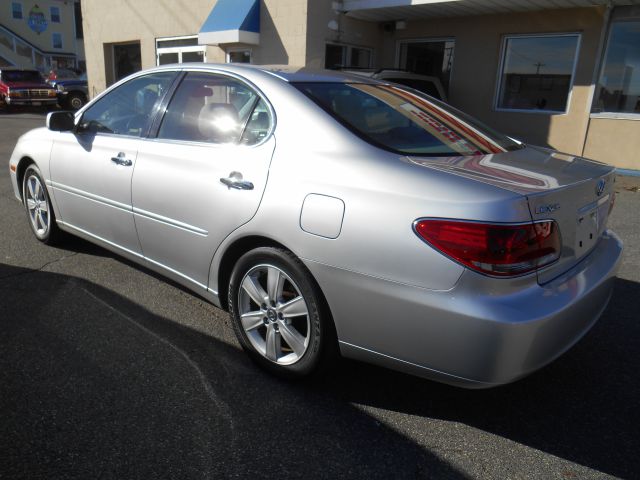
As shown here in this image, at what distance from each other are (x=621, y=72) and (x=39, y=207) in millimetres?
9593

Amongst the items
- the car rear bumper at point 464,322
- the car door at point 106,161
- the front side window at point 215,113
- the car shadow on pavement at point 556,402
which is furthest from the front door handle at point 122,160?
the car shadow on pavement at point 556,402

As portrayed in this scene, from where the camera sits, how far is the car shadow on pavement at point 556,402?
2.38 meters

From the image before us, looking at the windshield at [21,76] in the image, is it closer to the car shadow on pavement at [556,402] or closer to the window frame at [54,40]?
the car shadow on pavement at [556,402]

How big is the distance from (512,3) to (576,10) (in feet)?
3.78

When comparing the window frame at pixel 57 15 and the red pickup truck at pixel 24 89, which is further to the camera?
the window frame at pixel 57 15

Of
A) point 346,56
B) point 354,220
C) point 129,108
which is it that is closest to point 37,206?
point 129,108

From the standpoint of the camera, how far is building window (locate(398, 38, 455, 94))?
37.6ft

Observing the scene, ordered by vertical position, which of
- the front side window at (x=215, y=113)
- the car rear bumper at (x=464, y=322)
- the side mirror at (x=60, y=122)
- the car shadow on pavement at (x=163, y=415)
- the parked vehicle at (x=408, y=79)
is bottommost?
the car shadow on pavement at (x=163, y=415)

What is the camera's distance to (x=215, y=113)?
312 cm

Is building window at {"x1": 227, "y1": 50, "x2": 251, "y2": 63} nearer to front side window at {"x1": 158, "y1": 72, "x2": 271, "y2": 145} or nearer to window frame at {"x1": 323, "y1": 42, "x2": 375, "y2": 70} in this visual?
window frame at {"x1": 323, "y1": 42, "x2": 375, "y2": 70}

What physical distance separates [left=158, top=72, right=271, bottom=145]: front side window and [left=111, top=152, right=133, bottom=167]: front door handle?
0.29m

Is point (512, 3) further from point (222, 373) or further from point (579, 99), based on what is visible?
point (222, 373)

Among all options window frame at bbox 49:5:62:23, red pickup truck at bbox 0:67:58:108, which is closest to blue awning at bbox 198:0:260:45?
red pickup truck at bbox 0:67:58:108

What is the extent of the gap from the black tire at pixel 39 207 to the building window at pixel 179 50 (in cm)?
1009
